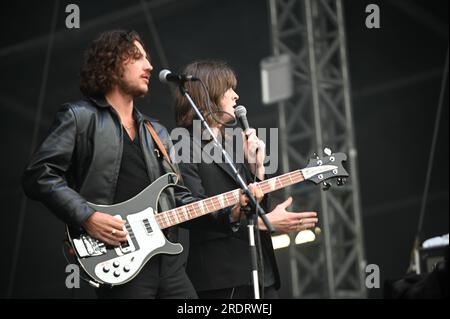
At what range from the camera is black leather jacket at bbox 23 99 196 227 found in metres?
2.97

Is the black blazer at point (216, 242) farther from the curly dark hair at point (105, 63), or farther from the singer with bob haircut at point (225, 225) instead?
the curly dark hair at point (105, 63)

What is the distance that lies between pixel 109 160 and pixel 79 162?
0.43 feet

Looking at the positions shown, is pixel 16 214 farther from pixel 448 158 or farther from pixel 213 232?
pixel 448 158

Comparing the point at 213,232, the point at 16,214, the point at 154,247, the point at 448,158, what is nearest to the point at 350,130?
the point at 448,158

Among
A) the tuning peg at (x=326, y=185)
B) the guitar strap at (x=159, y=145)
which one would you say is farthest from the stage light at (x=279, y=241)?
the guitar strap at (x=159, y=145)

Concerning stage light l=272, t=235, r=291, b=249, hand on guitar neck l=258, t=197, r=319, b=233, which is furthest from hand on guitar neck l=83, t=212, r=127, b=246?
stage light l=272, t=235, r=291, b=249

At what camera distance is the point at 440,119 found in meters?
7.43

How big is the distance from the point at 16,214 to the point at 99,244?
3705mm

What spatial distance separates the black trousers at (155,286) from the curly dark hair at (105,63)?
805 millimetres

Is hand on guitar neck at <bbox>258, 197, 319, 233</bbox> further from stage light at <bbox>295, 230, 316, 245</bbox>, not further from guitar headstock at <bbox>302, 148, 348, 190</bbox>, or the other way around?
stage light at <bbox>295, 230, 316, 245</bbox>

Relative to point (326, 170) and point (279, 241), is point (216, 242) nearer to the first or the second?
point (326, 170)

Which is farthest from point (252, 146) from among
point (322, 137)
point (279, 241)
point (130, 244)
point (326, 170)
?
point (322, 137)

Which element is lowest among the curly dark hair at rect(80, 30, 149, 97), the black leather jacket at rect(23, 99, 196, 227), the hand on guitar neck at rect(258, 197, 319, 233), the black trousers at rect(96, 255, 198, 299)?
the black trousers at rect(96, 255, 198, 299)

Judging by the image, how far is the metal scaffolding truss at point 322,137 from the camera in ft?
21.4
